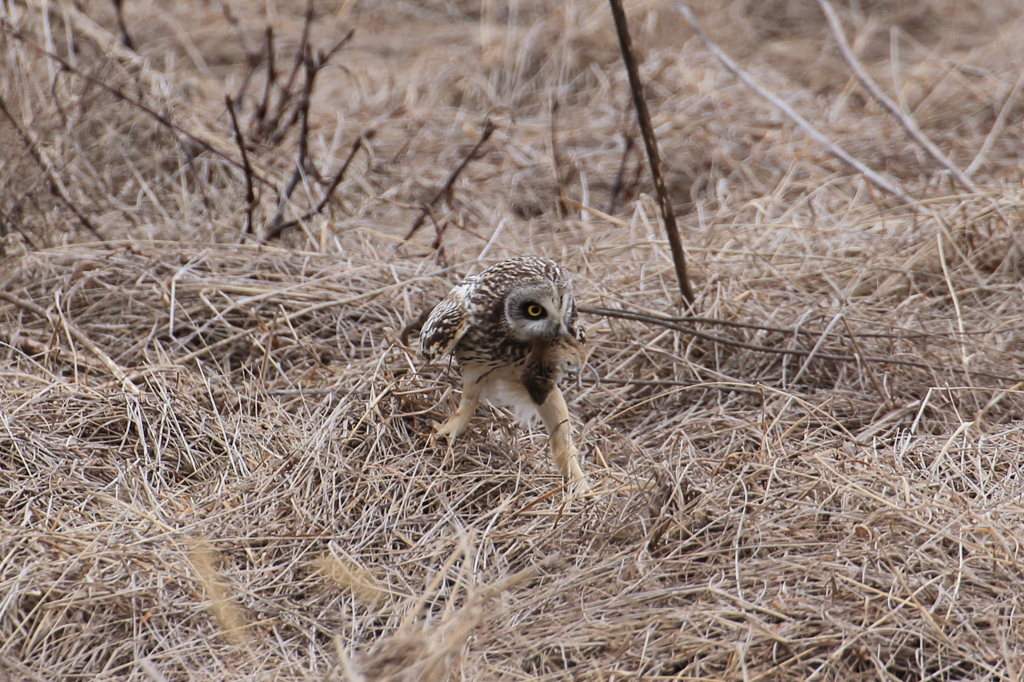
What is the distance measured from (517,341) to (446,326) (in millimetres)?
265

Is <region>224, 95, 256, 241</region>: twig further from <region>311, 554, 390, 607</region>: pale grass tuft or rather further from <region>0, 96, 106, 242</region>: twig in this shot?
<region>311, 554, 390, 607</region>: pale grass tuft

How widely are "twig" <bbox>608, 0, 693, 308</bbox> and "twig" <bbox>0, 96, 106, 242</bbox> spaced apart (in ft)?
9.26

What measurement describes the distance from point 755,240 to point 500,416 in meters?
2.14

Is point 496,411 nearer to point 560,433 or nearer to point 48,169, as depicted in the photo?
point 560,433

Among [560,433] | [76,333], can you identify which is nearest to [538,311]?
[560,433]

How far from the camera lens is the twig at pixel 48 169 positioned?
496 cm

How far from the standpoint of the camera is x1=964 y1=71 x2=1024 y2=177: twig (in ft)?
21.2

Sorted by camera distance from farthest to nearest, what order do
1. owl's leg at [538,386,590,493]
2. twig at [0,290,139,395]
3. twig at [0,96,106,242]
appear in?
twig at [0,96,106,242]
twig at [0,290,139,395]
owl's leg at [538,386,590,493]

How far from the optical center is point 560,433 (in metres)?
3.77

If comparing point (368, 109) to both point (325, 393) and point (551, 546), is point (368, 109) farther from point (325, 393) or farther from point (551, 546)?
point (551, 546)

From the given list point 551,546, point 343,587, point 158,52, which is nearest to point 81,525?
point 343,587

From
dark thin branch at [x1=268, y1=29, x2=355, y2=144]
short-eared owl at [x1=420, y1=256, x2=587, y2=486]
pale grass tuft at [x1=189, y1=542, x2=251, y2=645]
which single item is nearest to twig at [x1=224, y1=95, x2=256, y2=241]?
dark thin branch at [x1=268, y1=29, x2=355, y2=144]

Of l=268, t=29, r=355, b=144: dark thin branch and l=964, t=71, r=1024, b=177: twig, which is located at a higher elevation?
l=268, t=29, r=355, b=144: dark thin branch

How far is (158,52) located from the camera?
304 inches
